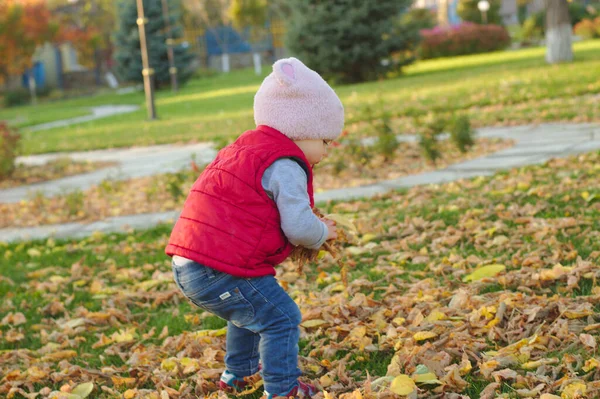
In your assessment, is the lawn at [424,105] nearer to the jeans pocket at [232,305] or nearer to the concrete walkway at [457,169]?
the concrete walkway at [457,169]

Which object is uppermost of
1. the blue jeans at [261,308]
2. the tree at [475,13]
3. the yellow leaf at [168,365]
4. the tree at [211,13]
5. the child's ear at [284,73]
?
the tree at [211,13]

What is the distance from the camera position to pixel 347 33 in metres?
21.6

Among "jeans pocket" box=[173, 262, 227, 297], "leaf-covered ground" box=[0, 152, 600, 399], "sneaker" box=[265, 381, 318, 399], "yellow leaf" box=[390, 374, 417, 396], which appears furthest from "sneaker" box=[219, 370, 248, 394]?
"yellow leaf" box=[390, 374, 417, 396]

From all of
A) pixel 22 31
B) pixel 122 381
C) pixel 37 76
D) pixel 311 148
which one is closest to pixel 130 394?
pixel 122 381

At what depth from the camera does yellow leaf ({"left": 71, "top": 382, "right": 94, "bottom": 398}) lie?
10.1 ft

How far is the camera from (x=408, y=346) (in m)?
3.06

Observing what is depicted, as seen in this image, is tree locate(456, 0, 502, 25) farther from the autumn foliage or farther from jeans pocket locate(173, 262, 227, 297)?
jeans pocket locate(173, 262, 227, 297)

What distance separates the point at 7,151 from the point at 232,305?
7985 mm

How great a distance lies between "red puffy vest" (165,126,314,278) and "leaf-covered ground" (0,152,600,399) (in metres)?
0.58

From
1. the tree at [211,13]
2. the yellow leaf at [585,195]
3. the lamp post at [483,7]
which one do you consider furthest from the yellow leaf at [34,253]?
the tree at [211,13]

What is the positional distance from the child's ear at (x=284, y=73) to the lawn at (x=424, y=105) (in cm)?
535

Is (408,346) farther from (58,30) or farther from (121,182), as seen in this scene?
(58,30)

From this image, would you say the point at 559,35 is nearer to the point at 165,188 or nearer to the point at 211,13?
the point at 165,188

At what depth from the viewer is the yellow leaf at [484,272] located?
150 inches
